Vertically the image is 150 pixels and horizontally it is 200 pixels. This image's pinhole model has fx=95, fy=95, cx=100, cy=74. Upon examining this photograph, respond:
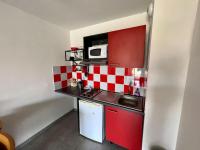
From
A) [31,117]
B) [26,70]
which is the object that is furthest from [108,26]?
[31,117]

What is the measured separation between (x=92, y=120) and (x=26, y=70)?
4.08 ft

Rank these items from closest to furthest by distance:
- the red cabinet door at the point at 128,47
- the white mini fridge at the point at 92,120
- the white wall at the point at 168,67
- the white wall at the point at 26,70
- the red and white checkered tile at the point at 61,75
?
the white wall at the point at 168,67, the red cabinet door at the point at 128,47, the white wall at the point at 26,70, the white mini fridge at the point at 92,120, the red and white checkered tile at the point at 61,75

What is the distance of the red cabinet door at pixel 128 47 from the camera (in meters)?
1.09

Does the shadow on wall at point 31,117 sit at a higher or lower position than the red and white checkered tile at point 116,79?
lower

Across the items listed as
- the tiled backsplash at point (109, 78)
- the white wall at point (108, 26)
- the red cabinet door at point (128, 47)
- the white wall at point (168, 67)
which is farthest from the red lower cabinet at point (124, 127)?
the white wall at point (108, 26)

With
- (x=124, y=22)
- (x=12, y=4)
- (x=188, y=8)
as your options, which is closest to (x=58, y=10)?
(x=12, y=4)

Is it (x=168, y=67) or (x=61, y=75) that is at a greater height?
(x=168, y=67)

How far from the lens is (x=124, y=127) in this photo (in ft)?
4.08

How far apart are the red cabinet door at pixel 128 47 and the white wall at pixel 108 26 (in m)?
0.42

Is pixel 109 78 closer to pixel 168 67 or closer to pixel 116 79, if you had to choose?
pixel 116 79

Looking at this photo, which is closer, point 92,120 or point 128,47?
point 128,47

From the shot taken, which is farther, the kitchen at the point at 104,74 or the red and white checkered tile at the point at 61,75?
the red and white checkered tile at the point at 61,75

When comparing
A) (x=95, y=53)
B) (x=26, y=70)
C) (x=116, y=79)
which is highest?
(x=95, y=53)

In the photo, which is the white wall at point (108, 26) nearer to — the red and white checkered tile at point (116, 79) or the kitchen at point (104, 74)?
the kitchen at point (104, 74)
